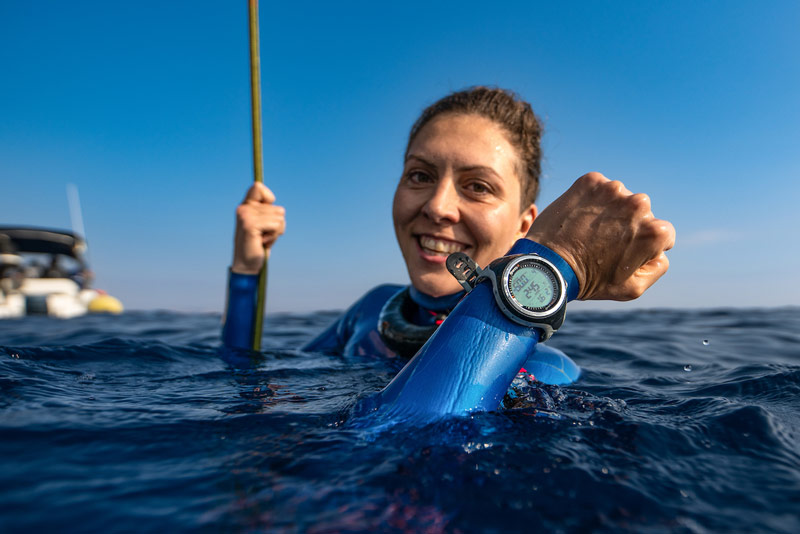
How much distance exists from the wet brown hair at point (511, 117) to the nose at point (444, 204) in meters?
0.45

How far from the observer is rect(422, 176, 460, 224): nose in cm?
261

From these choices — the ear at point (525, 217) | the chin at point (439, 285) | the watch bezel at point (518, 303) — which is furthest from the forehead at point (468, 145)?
the watch bezel at point (518, 303)

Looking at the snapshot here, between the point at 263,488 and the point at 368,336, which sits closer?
the point at 263,488

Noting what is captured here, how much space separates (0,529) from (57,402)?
3.88ft

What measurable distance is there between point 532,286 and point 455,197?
107 cm

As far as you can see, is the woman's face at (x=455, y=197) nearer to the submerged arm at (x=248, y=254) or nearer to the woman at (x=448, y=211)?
the woman at (x=448, y=211)

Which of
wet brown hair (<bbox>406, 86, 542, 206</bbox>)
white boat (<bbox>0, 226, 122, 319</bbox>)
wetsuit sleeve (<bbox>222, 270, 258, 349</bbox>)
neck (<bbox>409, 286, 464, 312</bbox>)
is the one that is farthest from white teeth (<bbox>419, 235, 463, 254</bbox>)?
white boat (<bbox>0, 226, 122, 319</bbox>)

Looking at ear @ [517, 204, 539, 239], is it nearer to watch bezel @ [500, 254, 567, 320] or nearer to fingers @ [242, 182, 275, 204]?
watch bezel @ [500, 254, 567, 320]

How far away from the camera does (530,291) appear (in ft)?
5.59

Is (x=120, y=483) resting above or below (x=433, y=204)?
below

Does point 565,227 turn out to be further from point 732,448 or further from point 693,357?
point 693,357

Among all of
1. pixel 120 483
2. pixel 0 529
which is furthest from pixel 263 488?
pixel 0 529

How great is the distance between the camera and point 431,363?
1629 millimetres

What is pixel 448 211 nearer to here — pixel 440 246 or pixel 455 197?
pixel 455 197
